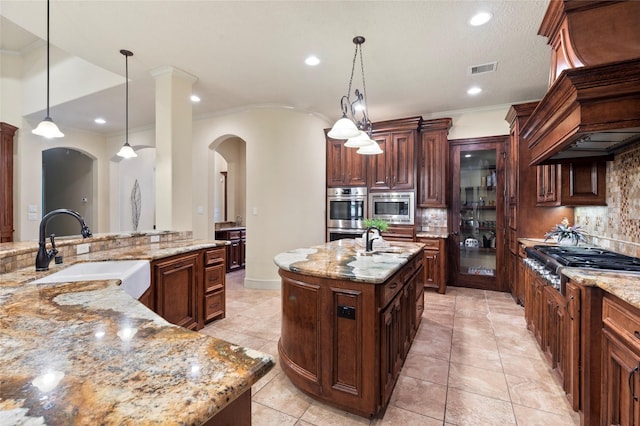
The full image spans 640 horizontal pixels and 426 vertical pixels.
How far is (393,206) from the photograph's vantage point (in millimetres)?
4703

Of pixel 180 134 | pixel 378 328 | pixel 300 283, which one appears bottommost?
pixel 378 328

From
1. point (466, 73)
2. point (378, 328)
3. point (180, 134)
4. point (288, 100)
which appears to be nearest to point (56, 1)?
point (180, 134)

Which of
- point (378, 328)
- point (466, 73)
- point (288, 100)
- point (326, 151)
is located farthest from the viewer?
point (326, 151)

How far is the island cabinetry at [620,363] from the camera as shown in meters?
1.26

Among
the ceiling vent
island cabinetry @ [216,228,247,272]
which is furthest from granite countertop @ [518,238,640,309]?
island cabinetry @ [216,228,247,272]

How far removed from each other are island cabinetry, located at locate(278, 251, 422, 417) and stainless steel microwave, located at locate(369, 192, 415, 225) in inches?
104

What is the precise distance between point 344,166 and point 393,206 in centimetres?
111

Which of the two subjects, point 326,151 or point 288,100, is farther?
point 326,151

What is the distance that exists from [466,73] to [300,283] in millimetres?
3177

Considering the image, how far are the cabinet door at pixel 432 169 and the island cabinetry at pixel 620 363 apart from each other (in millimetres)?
3100

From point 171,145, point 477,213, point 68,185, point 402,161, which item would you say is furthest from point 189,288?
point 68,185

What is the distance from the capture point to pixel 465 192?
4660 millimetres

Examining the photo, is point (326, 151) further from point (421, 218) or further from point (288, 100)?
point (421, 218)

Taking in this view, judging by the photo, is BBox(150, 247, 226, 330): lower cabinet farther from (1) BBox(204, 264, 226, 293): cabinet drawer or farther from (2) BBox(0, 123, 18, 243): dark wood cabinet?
(2) BBox(0, 123, 18, 243): dark wood cabinet
